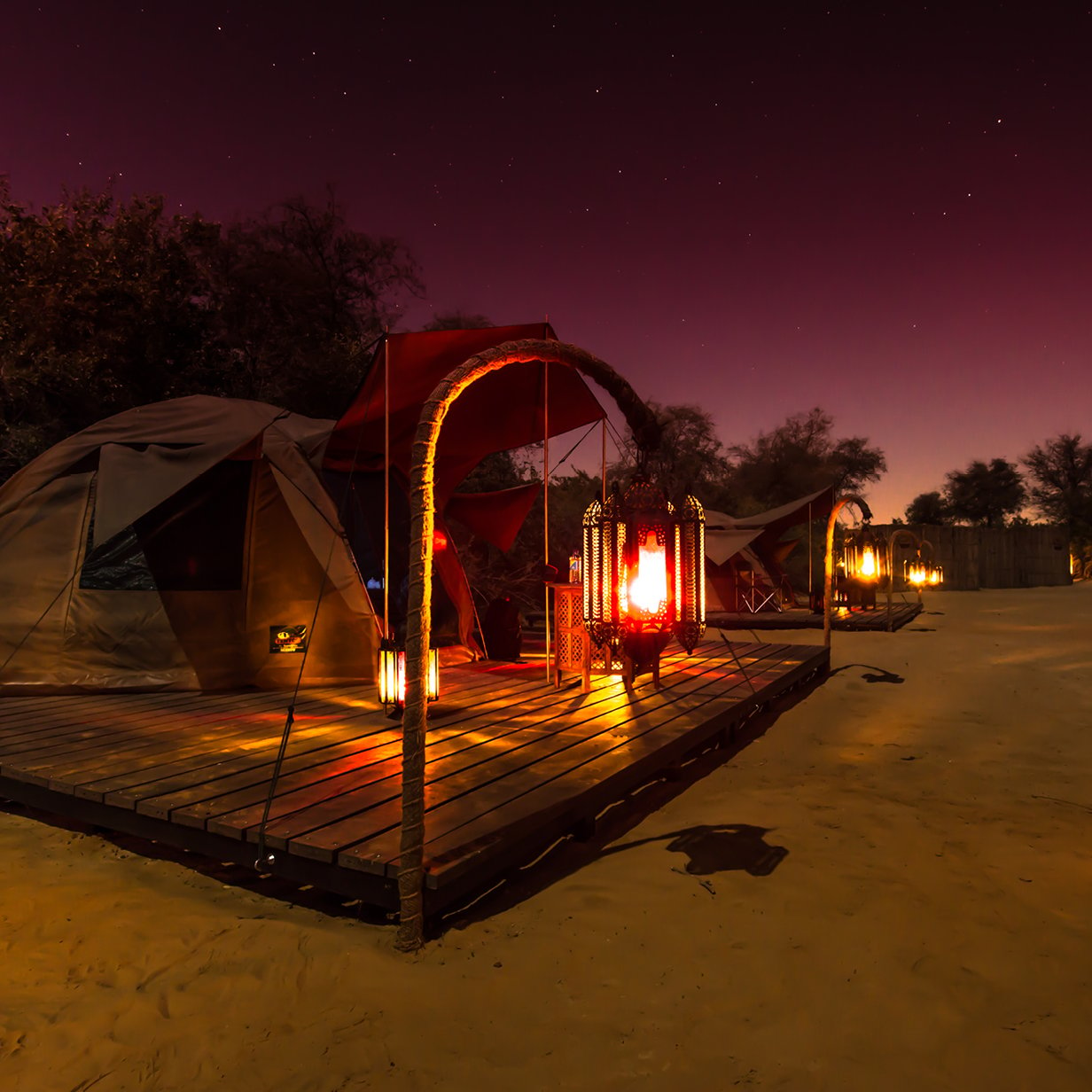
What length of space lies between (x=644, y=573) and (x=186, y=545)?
14.4 ft

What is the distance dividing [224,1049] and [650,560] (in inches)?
110

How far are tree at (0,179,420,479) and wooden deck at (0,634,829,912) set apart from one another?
21.6 feet

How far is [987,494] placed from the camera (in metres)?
43.2

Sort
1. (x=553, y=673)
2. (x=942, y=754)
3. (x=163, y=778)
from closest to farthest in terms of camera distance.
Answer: (x=163, y=778)
(x=942, y=754)
(x=553, y=673)

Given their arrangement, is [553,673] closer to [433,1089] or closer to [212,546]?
[212,546]

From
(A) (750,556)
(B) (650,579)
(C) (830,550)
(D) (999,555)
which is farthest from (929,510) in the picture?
(B) (650,579)

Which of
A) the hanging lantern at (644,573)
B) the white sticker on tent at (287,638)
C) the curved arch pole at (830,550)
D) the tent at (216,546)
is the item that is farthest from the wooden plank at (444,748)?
the curved arch pole at (830,550)

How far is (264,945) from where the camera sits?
2.75m

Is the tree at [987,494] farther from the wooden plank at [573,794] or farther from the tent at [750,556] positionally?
the wooden plank at [573,794]

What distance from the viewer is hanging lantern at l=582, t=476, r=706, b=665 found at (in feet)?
13.1

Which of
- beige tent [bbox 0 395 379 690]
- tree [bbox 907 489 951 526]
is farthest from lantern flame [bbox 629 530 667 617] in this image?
tree [bbox 907 489 951 526]

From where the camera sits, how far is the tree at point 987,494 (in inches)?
1688

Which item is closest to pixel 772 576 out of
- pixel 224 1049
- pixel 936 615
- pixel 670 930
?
pixel 936 615

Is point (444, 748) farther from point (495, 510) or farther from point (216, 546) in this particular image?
point (495, 510)
